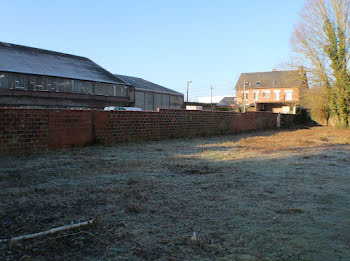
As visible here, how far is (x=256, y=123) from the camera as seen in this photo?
790 inches

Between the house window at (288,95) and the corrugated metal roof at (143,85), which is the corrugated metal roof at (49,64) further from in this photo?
the house window at (288,95)

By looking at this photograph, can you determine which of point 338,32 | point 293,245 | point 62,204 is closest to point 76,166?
point 62,204

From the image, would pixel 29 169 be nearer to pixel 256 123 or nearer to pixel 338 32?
pixel 256 123

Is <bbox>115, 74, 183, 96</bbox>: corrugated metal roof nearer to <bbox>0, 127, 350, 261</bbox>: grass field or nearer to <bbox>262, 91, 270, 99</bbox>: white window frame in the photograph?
<bbox>262, 91, 270, 99</bbox>: white window frame

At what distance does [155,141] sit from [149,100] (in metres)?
20.9

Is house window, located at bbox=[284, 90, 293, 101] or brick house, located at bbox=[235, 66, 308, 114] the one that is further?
house window, located at bbox=[284, 90, 293, 101]

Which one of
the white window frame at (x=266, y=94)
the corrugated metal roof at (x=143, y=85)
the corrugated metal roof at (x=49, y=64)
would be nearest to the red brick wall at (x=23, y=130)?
the corrugated metal roof at (x=49, y=64)

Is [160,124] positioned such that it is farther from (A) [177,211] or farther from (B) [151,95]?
(B) [151,95]

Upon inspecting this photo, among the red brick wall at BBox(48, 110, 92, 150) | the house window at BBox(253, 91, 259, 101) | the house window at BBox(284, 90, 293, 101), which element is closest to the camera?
the red brick wall at BBox(48, 110, 92, 150)

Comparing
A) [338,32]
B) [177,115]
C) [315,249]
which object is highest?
[338,32]

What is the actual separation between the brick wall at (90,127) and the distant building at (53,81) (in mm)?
13960

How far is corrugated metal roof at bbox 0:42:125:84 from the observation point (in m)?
20.8

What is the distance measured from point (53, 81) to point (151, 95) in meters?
11.8

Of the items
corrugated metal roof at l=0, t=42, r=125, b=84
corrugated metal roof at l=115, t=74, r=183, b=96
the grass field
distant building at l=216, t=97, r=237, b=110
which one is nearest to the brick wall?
the grass field
